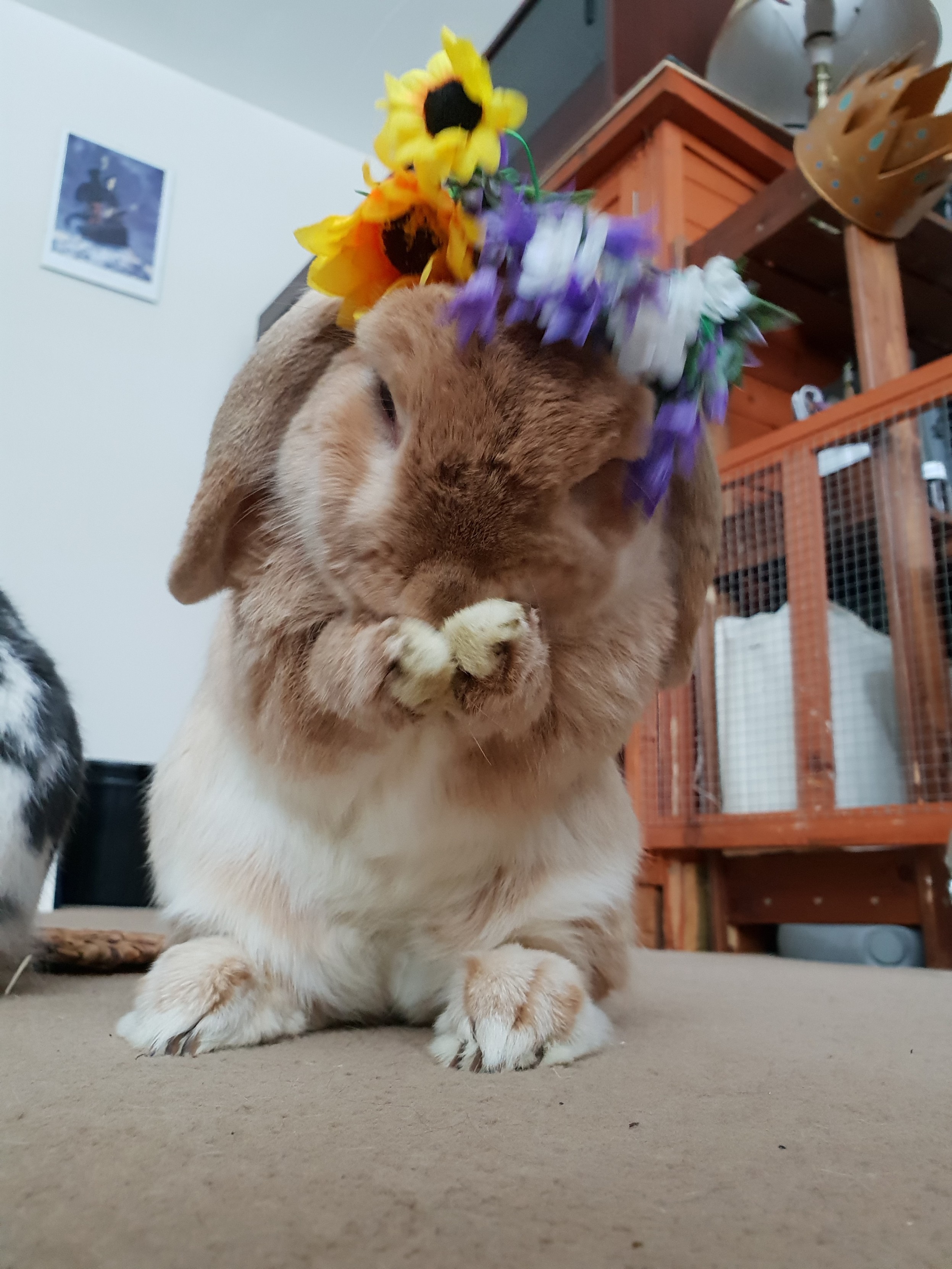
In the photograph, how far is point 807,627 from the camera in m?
1.64

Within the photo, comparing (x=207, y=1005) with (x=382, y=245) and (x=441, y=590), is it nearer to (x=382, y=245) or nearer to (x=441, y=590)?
(x=441, y=590)

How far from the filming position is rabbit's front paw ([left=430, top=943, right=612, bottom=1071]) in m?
0.61

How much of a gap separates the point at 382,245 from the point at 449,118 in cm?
10

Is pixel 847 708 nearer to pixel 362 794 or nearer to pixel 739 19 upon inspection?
pixel 362 794

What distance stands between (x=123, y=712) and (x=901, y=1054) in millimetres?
2176

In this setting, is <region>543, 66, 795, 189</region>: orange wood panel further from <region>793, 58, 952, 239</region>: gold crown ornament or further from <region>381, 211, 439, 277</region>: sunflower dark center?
<region>381, 211, 439, 277</region>: sunflower dark center

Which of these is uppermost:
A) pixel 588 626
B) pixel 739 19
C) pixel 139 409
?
pixel 739 19

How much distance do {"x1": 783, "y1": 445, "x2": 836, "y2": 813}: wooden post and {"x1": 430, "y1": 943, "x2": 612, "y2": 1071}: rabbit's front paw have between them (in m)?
1.05

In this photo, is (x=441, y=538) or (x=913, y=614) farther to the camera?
(x=913, y=614)

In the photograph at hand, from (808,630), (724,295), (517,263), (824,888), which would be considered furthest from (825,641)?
(517,263)

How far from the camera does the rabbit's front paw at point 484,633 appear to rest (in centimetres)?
54

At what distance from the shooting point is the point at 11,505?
95.2 inches

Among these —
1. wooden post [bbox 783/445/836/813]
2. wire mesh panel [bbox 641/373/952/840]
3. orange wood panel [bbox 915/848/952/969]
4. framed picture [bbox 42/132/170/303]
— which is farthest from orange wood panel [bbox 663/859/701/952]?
framed picture [bbox 42/132/170/303]

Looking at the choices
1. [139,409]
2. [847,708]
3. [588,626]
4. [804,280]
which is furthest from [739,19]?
[588,626]
